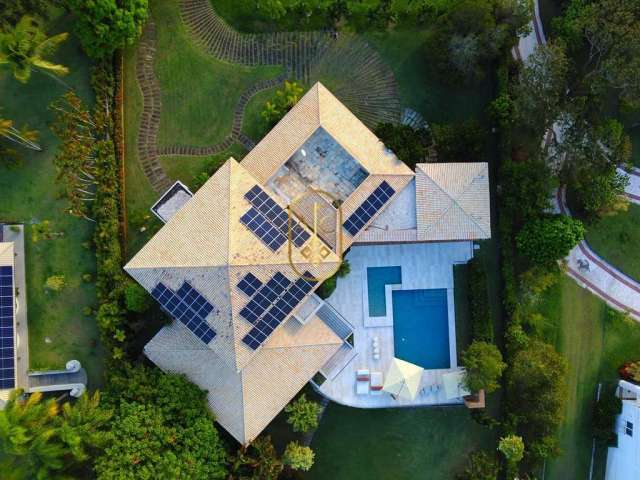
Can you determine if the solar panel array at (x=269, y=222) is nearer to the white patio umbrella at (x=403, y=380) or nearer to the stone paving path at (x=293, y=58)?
the stone paving path at (x=293, y=58)

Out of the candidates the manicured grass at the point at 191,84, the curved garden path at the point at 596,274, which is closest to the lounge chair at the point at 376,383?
the curved garden path at the point at 596,274

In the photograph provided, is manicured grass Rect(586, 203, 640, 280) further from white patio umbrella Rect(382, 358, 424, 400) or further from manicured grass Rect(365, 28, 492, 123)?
white patio umbrella Rect(382, 358, 424, 400)

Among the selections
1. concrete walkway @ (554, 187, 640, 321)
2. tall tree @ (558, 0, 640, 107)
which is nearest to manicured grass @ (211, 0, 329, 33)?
tall tree @ (558, 0, 640, 107)

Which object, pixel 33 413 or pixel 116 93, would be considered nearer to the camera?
pixel 33 413

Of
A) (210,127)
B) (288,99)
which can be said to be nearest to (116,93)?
(210,127)

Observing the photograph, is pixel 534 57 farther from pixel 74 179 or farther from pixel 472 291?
pixel 74 179

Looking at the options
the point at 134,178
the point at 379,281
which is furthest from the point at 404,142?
the point at 134,178
